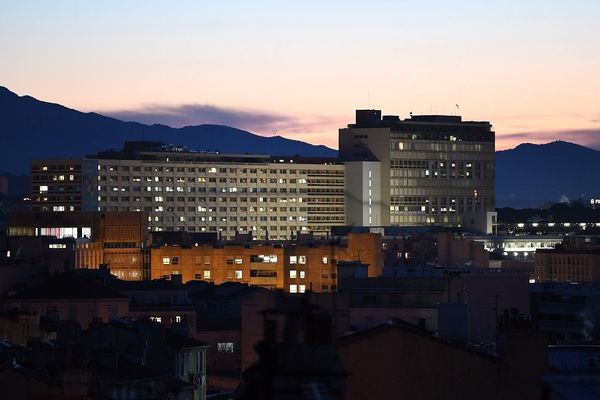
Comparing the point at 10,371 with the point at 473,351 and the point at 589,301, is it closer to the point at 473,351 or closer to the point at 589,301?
the point at 473,351

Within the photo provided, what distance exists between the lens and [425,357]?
1352 inches

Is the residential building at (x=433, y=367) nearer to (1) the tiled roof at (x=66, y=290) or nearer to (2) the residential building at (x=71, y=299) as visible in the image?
(2) the residential building at (x=71, y=299)

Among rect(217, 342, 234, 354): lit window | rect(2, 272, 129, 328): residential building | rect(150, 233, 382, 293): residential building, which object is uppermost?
rect(150, 233, 382, 293): residential building

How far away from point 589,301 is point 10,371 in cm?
7370

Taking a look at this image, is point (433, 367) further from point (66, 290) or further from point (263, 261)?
point (263, 261)

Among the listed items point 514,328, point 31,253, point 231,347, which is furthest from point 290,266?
point 514,328

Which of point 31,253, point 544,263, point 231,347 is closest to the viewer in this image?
point 231,347

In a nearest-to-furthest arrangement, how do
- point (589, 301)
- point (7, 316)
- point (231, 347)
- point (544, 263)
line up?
point (7, 316) → point (231, 347) → point (589, 301) → point (544, 263)

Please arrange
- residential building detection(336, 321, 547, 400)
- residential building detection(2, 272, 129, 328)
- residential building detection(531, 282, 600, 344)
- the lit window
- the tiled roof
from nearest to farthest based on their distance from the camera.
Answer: residential building detection(336, 321, 547, 400)
residential building detection(2, 272, 129, 328)
the lit window
the tiled roof
residential building detection(531, 282, 600, 344)

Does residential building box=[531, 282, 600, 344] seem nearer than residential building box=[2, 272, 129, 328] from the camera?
No

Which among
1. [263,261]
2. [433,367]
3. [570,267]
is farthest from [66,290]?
[570,267]

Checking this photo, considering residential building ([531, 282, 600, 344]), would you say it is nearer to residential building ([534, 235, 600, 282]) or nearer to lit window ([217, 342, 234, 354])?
lit window ([217, 342, 234, 354])

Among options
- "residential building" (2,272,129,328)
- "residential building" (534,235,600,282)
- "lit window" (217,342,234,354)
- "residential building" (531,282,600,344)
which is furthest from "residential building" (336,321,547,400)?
"residential building" (534,235,600,282)

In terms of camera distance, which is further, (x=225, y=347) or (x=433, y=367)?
(x=225, y=347)
